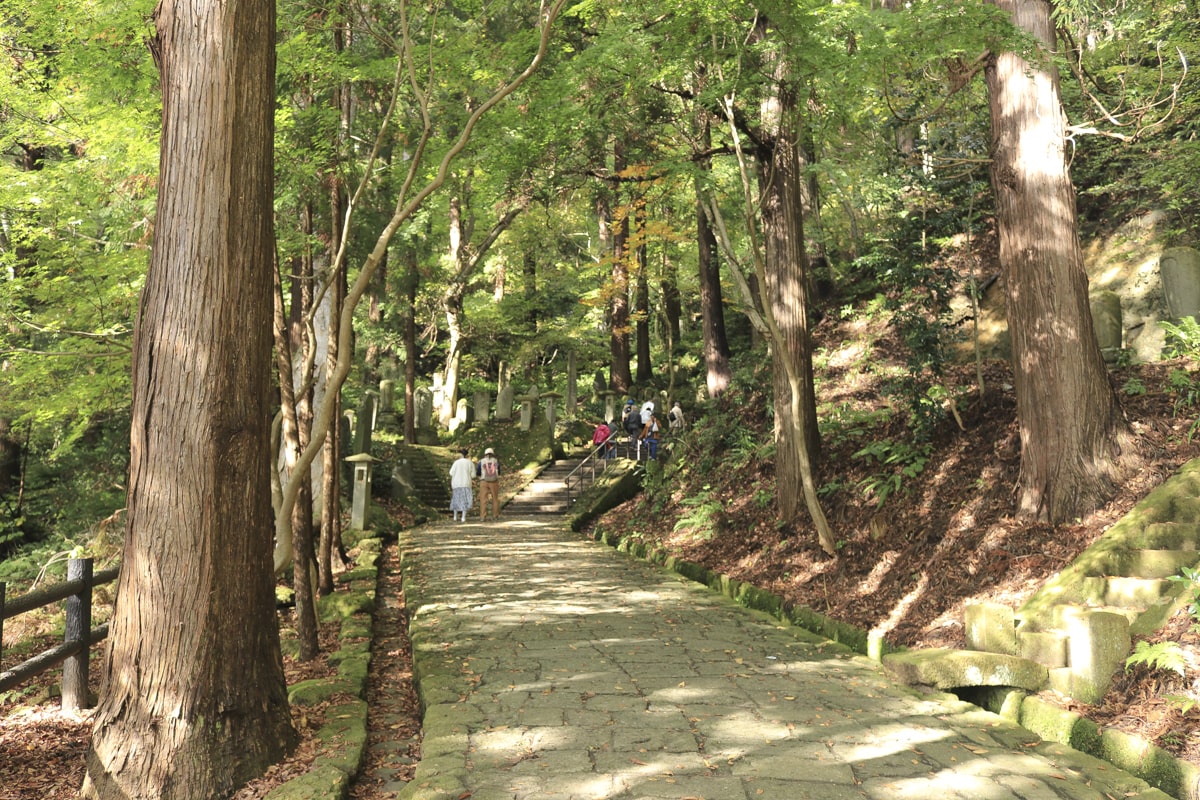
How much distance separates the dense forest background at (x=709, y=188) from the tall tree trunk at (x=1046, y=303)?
3cm

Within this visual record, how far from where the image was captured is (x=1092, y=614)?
5391 mm

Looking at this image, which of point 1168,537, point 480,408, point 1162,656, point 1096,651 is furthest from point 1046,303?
point 480,408

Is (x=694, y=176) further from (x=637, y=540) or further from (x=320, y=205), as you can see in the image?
(x=637, y=540)

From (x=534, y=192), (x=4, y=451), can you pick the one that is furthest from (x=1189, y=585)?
(x=4, y=451)

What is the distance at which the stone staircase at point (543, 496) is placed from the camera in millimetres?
21214

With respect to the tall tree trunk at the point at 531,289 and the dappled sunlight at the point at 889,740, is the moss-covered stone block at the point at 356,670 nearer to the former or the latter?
the dappled sunlight at the point at 889,740

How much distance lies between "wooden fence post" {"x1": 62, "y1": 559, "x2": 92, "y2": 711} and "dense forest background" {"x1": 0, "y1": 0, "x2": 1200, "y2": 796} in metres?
1.68

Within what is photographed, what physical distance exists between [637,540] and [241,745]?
10575mm

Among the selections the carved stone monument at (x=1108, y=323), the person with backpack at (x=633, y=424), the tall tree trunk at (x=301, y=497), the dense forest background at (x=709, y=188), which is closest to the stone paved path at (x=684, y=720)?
the tall tree trunk at (x=301, y=497)

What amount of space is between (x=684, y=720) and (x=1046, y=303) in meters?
5.37

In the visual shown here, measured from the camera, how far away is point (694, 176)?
34.4 ft

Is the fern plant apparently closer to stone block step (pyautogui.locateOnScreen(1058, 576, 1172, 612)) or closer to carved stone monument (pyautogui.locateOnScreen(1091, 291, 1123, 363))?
stone block step (pyautogui.locateOnScreen(1058, 576, 1172, 612))

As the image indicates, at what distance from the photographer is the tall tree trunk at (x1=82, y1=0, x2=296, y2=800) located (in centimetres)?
441

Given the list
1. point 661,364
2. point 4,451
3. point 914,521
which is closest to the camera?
point 914,521
